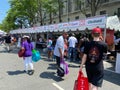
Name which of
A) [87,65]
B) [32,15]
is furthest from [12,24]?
[87,65]

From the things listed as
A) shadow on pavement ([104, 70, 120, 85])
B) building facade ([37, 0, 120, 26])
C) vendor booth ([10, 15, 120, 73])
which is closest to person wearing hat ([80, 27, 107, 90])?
shadow on pavement ([104, 70, 120, 85])

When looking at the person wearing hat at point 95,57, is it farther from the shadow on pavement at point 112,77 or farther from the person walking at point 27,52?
the person walking at point 27,52

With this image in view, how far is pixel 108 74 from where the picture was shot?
10.6 metres

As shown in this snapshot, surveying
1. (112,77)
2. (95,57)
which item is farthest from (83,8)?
(95,57)

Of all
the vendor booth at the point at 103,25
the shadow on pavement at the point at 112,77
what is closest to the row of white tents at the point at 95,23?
the vendor booth at the point at 103,25

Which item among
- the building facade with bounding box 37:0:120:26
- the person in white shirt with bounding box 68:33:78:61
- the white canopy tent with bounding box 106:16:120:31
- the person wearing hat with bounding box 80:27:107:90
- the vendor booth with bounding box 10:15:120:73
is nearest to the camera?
the person wearing hat with bounding box 80:27:107:90

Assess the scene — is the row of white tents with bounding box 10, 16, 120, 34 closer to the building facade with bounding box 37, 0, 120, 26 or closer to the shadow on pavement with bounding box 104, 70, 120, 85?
the shadow on pavement with bounding box 104, 70, 120, 85

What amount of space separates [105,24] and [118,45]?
257 centimetres

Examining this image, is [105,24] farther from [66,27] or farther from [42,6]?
[42,6]

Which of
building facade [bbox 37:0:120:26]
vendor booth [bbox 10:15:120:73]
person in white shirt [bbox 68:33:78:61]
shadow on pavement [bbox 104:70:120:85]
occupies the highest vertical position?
building facade [bbox 37:0:120:26]

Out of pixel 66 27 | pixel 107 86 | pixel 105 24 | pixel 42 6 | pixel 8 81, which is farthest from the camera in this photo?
pixel 42 6

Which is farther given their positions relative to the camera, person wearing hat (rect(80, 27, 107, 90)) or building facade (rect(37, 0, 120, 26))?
building facade (rect(37, 0, 120, 26))

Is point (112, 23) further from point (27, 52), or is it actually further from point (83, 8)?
point (83, 8)

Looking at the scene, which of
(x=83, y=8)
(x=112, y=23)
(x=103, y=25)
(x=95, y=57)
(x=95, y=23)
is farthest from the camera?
(x=83, y=8)
